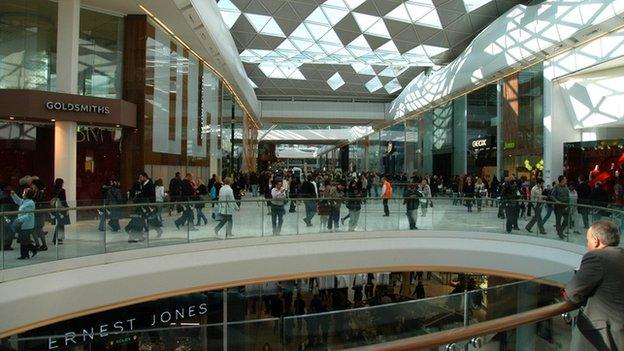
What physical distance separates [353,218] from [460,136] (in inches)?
800

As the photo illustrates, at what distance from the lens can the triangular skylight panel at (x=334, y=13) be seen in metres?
30.8

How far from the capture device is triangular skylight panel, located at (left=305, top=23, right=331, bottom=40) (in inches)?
1310

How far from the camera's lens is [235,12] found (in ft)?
103

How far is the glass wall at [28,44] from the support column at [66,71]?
1.08 meters

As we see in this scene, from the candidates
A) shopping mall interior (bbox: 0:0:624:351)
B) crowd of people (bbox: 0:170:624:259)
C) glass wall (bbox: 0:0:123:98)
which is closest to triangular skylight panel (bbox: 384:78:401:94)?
shopping mall interior (bbox: 0:0:624:351)

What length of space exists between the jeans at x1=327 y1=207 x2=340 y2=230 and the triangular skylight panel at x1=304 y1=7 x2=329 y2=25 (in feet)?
63.2

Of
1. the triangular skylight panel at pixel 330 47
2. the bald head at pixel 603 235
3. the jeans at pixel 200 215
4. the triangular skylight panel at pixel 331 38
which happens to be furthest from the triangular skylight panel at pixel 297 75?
the bald head at pixel 603 235

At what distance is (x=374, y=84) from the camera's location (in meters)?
48.0

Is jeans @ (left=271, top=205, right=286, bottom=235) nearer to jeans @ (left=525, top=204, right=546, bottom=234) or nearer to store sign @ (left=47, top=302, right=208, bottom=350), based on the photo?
store sign @ (left=47, top=302, right=208, bottom=350)

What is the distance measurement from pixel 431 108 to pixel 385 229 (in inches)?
1014

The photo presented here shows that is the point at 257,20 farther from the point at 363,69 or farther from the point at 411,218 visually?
the point at 411,218

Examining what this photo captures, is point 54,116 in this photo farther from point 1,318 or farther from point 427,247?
point 427,247

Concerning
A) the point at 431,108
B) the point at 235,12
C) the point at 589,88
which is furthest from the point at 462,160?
the point at 235,12

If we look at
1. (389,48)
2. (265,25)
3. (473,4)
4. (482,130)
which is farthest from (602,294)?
(389,48)
